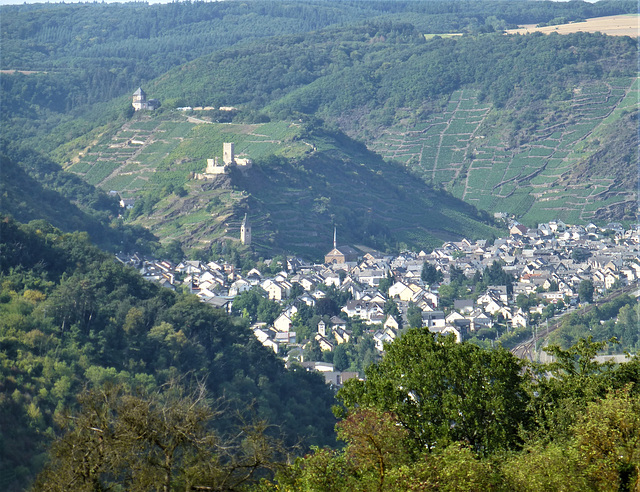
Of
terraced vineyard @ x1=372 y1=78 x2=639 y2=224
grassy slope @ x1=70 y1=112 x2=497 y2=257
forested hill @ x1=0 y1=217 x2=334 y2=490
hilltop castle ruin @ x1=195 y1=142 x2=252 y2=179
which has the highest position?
forested hill @ x1=0 y1=217 x2=334 y2=490

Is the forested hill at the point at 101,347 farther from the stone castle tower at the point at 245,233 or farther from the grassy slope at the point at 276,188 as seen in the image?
the grassy slope at the point at 276,188

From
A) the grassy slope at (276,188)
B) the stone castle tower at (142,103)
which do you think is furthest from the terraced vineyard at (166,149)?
the stone castle tower at (142,103)

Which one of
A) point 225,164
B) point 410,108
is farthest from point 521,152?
point 225,164

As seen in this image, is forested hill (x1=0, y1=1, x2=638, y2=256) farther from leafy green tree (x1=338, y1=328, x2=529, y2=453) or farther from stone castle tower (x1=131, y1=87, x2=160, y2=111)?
leafy green tree (x1=338, y1=328, x2=529, y2=453)

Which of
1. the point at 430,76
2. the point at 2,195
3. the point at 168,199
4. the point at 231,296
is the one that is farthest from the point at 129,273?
the point at 430,76

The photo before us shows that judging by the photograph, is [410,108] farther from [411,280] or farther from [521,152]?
[411,280]

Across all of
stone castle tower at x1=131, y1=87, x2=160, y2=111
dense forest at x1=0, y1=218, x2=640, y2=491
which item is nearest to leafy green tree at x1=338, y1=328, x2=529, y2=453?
dense forest at x1=0, y1=218, x2=640, y2=491
